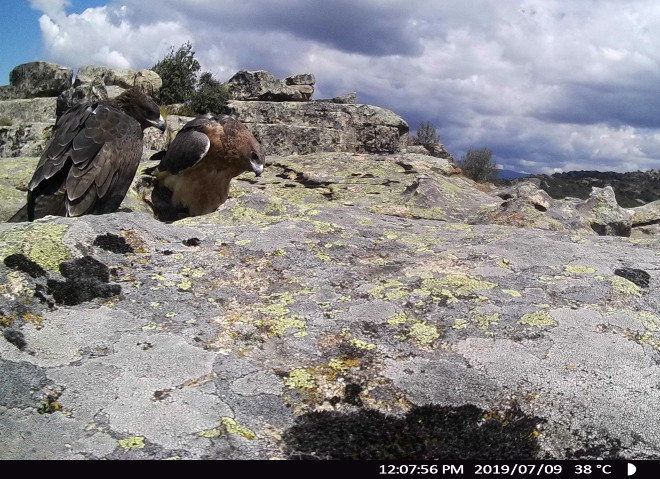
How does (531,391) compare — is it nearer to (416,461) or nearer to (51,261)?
(416,461)

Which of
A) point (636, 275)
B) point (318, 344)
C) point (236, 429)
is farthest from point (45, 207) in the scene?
point (636, 275)

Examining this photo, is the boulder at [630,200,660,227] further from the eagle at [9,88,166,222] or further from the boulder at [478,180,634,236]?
the eagle at [9,88,166,222]

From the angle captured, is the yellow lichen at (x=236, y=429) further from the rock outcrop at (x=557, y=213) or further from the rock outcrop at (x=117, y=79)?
the rock outcrop at (x=117, y=79)

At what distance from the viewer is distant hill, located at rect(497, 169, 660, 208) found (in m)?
49.0

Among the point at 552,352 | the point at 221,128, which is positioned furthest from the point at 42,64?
the point at 552,352

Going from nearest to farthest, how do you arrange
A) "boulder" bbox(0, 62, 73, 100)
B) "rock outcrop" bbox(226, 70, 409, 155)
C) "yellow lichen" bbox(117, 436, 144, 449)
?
"yellow lichen" bbox(117, 436, 144, 449), "rock outcrop" bbox(226, 70, 409, 155), "boulder" bbox(0, 62, 73, 100)

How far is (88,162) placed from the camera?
581 cm

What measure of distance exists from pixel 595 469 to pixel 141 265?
104 inches

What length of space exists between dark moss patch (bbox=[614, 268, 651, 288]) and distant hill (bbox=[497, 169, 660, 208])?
134 ft

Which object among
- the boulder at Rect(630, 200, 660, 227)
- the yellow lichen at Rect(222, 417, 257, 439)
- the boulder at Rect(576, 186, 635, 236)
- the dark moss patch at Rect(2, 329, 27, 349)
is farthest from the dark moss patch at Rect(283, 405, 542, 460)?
the boulder at Rect(630, 200, 660, 227)

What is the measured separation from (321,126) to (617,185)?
61.8 meters

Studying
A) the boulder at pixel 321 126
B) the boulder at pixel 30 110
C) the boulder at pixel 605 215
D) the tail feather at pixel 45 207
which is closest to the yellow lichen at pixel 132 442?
the tail feather at pixel 45 207

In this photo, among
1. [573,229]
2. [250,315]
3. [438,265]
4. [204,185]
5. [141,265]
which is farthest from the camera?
[204,185]

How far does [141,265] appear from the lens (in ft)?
10.5
